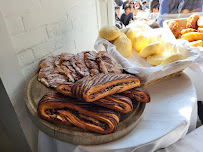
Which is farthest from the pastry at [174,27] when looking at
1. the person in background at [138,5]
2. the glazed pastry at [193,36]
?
the person in background at [138,5]

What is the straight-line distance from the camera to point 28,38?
35.0 inches

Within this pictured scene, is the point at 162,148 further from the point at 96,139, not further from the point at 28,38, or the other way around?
the point at 28,38

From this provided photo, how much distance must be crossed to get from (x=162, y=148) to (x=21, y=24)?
0.97 meters

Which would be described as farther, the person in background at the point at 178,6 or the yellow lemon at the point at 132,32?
the person in background at the point at 178,6

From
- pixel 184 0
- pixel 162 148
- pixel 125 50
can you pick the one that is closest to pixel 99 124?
pixel 162 148

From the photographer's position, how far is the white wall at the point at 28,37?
2.52ft

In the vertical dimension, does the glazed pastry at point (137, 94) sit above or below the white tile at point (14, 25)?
below

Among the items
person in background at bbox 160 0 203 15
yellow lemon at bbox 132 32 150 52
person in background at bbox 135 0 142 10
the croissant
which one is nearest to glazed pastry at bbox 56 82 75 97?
the croissant

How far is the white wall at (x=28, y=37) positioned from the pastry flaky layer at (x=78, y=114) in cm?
37

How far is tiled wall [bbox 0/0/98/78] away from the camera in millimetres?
807

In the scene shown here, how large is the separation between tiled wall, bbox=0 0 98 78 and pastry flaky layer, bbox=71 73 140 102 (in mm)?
503

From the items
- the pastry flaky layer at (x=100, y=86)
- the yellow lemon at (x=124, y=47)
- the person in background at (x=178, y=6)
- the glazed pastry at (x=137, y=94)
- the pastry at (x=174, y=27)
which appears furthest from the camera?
the person in background at (x=178, y=6)

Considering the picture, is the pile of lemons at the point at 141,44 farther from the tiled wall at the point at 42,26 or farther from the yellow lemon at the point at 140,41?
the tiled wall at the point at 42,26

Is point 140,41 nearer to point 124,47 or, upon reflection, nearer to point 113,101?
point 124,47
